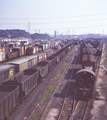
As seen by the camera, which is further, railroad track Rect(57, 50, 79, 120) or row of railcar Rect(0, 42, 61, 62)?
row of railcar Rect(0, 42, 61, 62)

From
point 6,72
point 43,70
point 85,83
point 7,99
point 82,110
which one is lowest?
point 82,110

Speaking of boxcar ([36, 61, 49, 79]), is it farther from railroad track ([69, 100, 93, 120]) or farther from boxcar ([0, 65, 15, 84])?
railroad track ([69, 100, 93, 120])

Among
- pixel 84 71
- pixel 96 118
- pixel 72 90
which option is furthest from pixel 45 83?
pixel 96 118

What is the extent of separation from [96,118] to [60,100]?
511 centimetres

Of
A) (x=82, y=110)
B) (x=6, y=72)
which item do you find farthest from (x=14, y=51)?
(x=82, y=110)

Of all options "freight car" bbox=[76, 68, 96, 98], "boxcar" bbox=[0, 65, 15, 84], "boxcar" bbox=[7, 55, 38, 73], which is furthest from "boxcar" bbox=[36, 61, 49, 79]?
"freight car" bbox=[76, 68, 96, 98]

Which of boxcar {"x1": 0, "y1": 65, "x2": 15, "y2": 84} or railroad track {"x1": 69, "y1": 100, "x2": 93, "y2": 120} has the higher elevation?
boxcar {"x1": 0, "y1": 65, "x2": 15, "y2": 84}

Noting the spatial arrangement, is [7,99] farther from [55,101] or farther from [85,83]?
[85,83]

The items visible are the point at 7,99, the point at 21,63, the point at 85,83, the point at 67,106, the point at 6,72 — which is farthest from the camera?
the point at 21,63

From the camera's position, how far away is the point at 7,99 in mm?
11977

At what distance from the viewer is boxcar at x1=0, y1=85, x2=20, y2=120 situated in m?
11.3

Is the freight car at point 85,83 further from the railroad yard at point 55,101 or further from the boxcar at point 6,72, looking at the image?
the boxcar at point 6,72

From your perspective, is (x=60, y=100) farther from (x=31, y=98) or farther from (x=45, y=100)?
(x=31, y=98)

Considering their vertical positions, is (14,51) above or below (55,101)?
above
